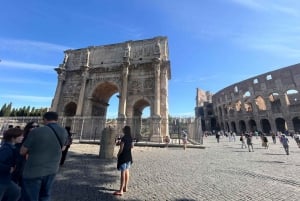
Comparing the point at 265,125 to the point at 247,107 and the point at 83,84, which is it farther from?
the point at 83,84

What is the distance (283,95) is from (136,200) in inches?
1740

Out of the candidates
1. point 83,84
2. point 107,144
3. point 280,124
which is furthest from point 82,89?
point 280,124

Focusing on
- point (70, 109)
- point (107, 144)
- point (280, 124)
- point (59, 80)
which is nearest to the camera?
point (107, 144)

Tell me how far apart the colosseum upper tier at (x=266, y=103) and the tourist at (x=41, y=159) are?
44.7 meters

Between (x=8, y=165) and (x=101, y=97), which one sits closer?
(x=8, y=165)

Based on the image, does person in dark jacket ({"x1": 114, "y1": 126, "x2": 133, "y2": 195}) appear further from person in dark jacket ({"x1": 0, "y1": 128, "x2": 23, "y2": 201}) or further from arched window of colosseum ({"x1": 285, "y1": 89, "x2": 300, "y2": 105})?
arched window of colosseum ({"x1": 285, "y1": 89, "x2": 300, "y2": 105})

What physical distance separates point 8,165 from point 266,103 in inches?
1806

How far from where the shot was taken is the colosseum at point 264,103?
35.5m

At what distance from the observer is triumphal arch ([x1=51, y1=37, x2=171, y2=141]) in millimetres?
17406

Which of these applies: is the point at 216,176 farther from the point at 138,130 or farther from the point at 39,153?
the point at 138,130

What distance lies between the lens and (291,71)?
35812 mm

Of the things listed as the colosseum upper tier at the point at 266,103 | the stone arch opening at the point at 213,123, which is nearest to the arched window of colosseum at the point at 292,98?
the colosseum upper tier at the point at 266,103

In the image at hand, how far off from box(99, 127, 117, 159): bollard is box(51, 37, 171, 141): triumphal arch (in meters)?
7.16

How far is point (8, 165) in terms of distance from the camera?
7.41 feet
